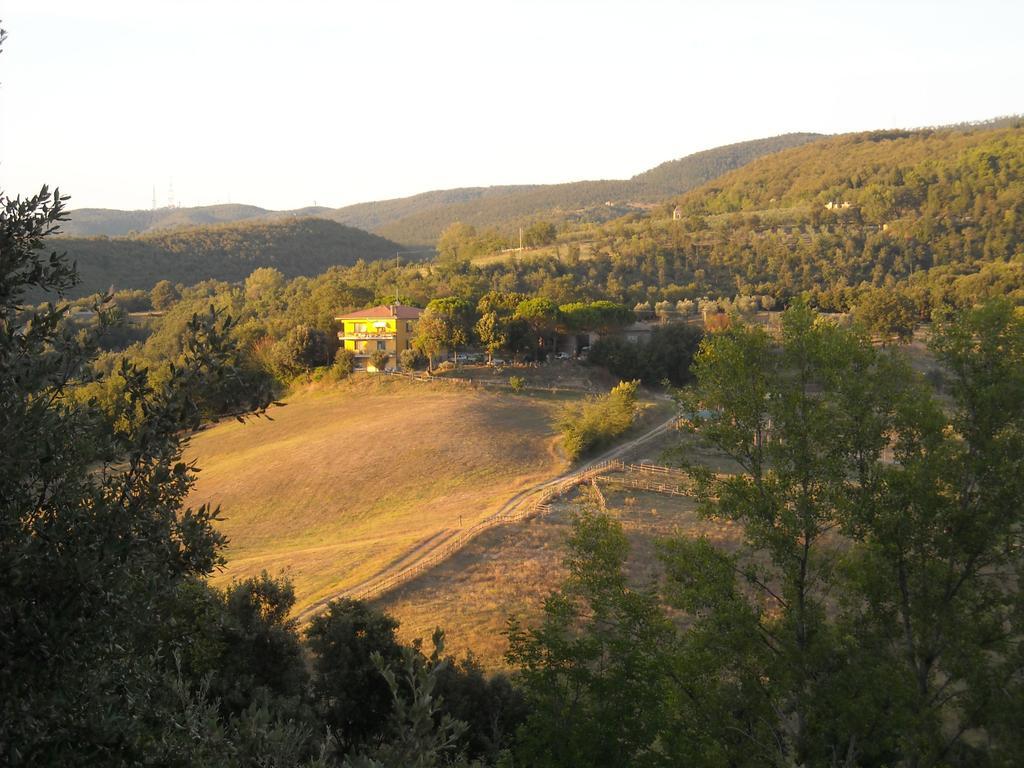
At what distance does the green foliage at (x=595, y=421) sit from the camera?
42219mm

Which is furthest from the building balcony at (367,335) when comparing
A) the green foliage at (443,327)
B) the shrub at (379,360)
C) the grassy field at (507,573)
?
the grassy field at (507,573)

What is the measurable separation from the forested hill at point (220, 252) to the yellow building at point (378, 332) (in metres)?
40.2

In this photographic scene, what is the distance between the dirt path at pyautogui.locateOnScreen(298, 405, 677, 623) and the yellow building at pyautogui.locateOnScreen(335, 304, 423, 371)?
886 inches

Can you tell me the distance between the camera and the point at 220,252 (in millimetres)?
126250

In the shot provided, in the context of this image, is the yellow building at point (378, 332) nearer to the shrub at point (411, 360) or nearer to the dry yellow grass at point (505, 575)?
the shrub at point (411, 360)

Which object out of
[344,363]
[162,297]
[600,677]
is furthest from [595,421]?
[162,297]

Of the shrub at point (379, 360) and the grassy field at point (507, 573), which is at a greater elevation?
the shrub at point (379, 360)

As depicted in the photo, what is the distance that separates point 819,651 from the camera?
11594 millimetres

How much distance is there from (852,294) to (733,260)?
30.6m

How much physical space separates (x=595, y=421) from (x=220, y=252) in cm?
9879

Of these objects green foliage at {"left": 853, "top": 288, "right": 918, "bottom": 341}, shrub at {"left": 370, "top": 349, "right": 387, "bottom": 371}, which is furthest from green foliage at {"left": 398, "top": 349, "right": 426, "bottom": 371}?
green foliage at {"left": 853, "top": 288, "right": 918, "bottom": 341}

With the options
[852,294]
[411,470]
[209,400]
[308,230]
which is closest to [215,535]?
[209,400]

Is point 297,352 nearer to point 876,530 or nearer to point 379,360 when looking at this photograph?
point 379,360

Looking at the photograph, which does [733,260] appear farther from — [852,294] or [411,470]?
[411,470]
